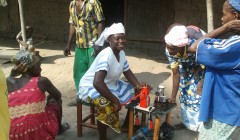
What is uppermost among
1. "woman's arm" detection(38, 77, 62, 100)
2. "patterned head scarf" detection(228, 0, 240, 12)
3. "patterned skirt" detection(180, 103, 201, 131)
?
"patterned head scarf" detection(228, 0, 240, 12)

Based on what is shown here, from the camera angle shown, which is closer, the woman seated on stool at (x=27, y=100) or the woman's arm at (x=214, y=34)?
the woman's arm at (x=214, y=34)

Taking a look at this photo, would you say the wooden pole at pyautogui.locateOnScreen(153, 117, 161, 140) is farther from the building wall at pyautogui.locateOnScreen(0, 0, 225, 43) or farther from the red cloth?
the building wall at pyautogui.locateOnScreen(0, 0, 225, 43)

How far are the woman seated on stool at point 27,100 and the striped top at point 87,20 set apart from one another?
1.62 meters

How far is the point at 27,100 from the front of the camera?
3.25 metres

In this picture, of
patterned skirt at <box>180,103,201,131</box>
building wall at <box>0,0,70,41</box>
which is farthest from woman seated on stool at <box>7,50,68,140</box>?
building wall at <box>0,0,70,41</box>

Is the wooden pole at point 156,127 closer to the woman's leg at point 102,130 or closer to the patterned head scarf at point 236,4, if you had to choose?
the woman's leg at point 102,130

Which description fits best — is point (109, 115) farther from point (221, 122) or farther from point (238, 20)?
point (238, 20)

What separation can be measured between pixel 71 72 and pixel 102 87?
11.4ft

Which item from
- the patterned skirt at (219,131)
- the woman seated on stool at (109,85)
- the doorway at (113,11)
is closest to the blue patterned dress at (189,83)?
the woman seated on stool at (109,85)

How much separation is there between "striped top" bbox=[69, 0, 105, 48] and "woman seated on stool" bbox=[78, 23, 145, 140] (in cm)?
117

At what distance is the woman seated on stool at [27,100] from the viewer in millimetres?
3236

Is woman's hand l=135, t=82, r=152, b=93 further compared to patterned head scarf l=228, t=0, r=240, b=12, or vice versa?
woman's hand l=135, t=82, r=152, b=93

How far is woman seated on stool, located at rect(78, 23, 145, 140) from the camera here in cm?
353

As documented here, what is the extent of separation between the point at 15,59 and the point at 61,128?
130cm
